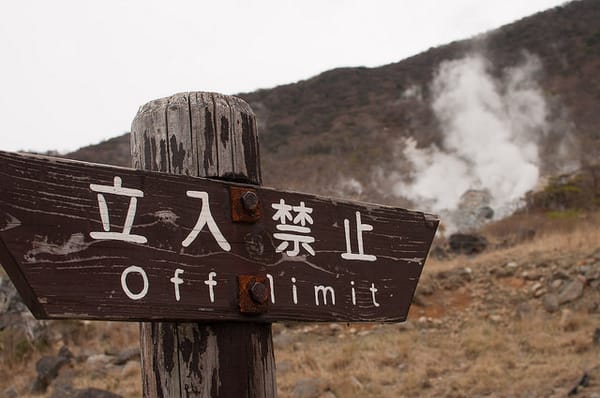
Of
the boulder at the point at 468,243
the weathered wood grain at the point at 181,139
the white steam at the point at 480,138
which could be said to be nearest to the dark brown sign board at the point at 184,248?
the weathered wood grain at the point at 181,139

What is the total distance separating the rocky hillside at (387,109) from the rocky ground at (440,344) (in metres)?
13.0

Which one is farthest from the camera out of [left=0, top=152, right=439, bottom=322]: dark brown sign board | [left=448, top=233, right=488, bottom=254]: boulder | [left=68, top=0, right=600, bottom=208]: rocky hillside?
[left=68, top=0, right=600, bottom=208]: rocky hillside

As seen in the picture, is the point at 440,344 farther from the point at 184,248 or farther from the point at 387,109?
the point at 387,109

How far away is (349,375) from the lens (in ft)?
23.4

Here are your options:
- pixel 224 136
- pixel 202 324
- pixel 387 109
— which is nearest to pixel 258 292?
pixel 202 324

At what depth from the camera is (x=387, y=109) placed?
31172 mm

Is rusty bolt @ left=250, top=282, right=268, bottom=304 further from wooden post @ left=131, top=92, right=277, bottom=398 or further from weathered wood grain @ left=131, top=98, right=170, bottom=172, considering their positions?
weathered wood grain @ left=131, top=98, right=170, bottom=172

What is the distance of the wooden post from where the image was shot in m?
1.63

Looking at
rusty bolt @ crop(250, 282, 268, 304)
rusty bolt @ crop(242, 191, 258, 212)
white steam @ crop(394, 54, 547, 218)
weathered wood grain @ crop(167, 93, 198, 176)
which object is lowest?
rusty bolt @ crop(250, 282, 268, 304)

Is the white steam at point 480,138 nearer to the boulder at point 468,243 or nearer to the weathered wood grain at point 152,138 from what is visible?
the boulder at point 468,243

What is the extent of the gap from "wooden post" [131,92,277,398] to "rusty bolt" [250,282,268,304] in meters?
0.09

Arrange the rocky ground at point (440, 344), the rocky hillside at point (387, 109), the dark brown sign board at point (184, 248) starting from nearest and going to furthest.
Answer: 1. the dark brown sign board at point (184, 248)
2. the rocky ground at point (440, 344)
3. the rocky hillside at point (387, 109)

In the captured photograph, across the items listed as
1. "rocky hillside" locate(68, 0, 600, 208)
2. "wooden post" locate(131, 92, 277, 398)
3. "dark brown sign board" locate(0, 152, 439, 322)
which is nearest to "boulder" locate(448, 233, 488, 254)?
"rocky hillside" locate(68, 0, 600, 208)

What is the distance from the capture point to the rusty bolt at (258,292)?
1.64 meters
